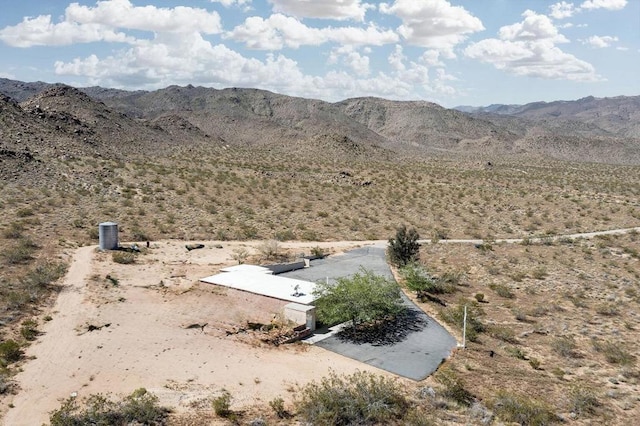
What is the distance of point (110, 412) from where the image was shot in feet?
46.9

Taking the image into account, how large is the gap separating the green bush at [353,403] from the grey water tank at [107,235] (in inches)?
738

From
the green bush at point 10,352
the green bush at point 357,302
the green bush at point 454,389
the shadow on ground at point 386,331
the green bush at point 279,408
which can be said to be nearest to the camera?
the green bush at point 279,408

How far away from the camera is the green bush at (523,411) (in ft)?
48.2

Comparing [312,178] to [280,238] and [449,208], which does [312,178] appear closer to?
[449,208]

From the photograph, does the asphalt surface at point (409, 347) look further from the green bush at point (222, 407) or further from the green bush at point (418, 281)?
the green bush at point (222, 407)

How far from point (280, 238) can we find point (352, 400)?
2213 cm

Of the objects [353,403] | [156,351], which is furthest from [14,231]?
[353,403]

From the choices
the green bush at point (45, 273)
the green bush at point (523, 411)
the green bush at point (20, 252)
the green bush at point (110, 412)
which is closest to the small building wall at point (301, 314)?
the green bush at point (110, 412)

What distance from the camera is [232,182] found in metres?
56.1

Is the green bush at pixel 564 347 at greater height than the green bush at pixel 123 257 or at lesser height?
lesser

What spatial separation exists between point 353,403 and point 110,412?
6497 mm

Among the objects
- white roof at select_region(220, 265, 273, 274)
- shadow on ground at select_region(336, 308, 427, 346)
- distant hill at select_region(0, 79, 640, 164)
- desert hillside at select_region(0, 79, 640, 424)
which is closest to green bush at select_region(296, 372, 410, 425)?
desert hillside at select_region(0, 79, 640, 424)

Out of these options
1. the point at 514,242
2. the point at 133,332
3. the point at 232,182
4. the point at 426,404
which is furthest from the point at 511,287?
the point at 232,182

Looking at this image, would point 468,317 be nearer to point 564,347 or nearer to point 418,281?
point 564,347
